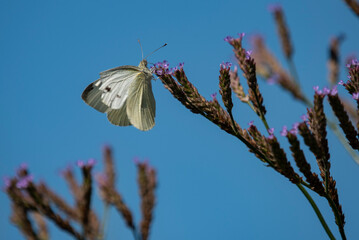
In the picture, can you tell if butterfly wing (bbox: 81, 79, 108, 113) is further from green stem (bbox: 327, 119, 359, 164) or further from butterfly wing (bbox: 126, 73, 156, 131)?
green stem (bbox: 327, 119, 359, 164)

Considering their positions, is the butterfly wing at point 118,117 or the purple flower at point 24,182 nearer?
the purple flower at point 24,182

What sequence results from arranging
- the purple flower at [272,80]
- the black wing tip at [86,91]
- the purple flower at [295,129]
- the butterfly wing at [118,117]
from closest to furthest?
the purple flower at [295,129]
the purple flower at [272,80]
the black wing tip at [86,91]
the butterfly wing at [118,117]

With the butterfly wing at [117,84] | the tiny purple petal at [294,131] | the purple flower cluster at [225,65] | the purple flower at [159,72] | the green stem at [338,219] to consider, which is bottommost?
the green stem at [338,219]

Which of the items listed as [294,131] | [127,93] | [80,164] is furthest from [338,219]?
[127,93]

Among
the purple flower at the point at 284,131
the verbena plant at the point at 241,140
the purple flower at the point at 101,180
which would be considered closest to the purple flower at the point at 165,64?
the verbena plant at the point at 241,140

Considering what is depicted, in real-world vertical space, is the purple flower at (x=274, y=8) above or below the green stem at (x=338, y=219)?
above

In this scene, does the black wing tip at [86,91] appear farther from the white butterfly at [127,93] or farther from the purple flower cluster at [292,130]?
the purple flower cluster at [292,130]

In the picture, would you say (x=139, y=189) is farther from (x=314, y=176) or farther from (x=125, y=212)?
(x=314, y=176)
